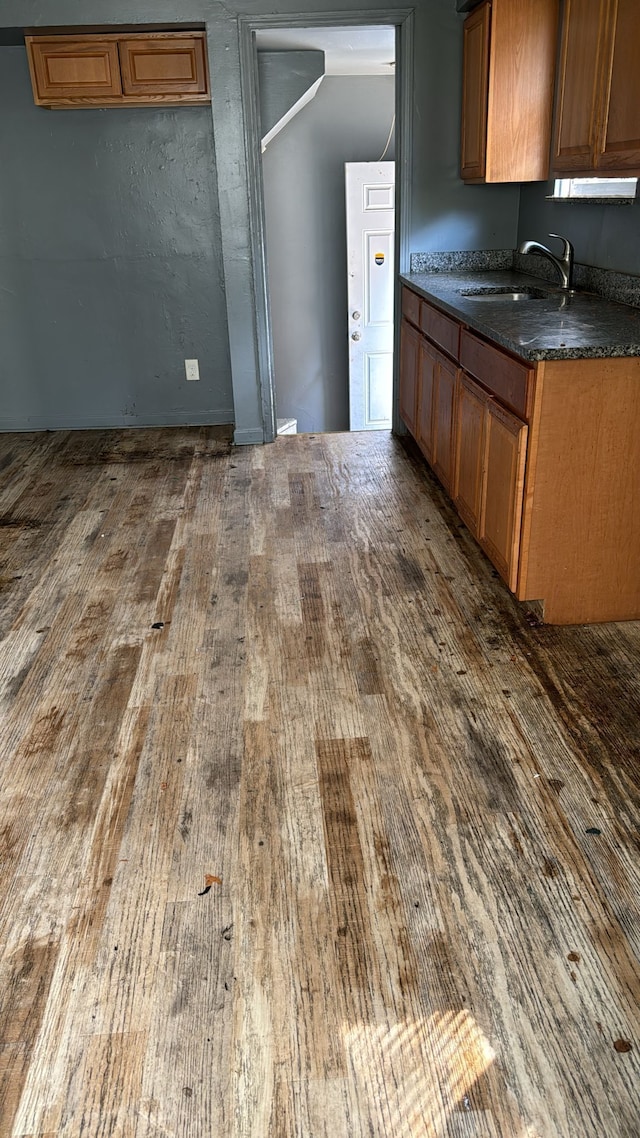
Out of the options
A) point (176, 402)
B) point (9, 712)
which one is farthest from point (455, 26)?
point (9, 712)

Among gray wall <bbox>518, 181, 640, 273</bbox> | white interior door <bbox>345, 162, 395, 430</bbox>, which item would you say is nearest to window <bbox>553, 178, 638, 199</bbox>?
gray wall <bbox>518, 181, 640, 273</bbox>

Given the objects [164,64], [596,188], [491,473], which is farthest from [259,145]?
[491,473]

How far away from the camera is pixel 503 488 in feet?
9.20

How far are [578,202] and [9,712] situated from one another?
306 cm

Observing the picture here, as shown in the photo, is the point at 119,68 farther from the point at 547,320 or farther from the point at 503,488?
the point at 503,488

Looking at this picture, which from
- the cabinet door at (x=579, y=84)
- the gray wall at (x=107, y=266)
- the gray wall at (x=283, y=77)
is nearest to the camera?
the cabinet door at (x=579, y=84)

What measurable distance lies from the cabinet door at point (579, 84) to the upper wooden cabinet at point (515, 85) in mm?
219

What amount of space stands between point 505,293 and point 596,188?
0.57 metres

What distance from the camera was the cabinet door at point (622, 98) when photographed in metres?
2.60

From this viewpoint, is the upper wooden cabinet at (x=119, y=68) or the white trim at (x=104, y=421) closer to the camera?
the upper wooden cabinet at (x=119, y=68)

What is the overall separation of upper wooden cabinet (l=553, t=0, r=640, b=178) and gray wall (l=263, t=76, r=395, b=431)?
3.05m

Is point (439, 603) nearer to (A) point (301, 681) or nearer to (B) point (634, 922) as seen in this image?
(A) point (301, 681)

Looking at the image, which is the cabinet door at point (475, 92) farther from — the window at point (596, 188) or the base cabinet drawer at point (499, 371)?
the base cabinet drawer at point (499, 371)

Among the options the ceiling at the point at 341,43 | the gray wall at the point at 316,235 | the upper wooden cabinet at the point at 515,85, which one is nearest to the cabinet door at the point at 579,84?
the upper wooden cabinet at the point at 515,85
